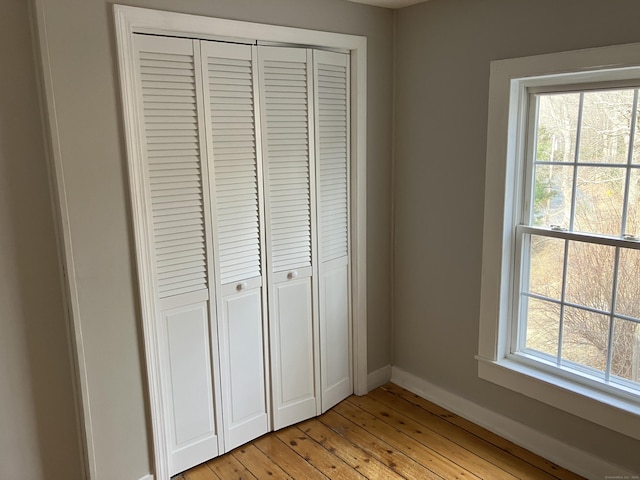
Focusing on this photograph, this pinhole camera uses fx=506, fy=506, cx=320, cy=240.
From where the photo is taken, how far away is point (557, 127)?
239cm

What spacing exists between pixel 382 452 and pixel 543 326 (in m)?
1.06

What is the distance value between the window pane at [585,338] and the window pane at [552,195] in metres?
0.45

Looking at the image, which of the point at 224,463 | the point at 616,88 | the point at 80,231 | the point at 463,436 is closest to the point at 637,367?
the point at 463,436

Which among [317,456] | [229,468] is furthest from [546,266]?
[229,468]

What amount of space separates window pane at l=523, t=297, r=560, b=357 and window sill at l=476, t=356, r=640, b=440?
0.12m

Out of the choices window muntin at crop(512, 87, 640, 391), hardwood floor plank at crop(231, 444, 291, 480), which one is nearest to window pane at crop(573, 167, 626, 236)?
window muntin at crop(512, 87, 640, 391)

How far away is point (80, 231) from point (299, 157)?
1.14 m

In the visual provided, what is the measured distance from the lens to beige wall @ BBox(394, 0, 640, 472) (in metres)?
2.34

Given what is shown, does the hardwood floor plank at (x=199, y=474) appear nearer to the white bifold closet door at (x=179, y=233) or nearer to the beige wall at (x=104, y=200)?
the white bifold closet door at (x=179, y=233)

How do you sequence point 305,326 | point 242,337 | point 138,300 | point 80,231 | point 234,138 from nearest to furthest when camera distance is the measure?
point 80,231
point 138,300
point 234,138
point 242,337
point 305,326

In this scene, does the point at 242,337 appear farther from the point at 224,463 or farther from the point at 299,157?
the point at 299,157

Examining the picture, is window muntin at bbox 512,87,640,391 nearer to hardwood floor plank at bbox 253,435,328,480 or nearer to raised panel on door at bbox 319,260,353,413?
raised panel on door at bbox 319,260,353,413

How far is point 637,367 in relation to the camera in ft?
7.50

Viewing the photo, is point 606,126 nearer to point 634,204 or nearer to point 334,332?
point 634,204
